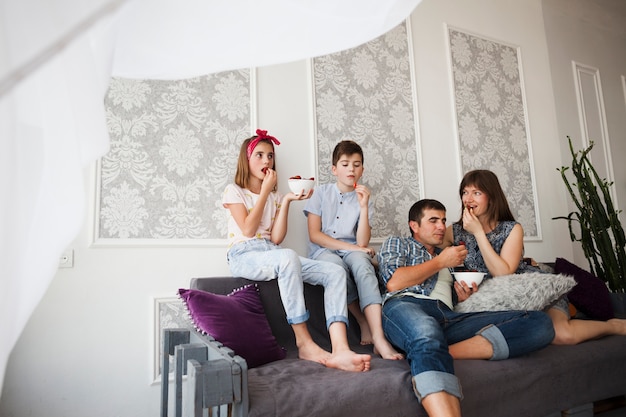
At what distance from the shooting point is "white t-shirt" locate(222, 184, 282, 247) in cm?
222

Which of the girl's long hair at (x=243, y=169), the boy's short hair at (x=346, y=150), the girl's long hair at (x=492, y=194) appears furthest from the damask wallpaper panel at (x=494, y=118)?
the girl's long hair at (x=243, y=169)

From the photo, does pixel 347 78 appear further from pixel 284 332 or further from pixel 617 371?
pixel 617 371

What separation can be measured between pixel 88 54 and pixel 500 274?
2115 mm

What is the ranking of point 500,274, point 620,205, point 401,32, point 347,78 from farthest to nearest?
point 620,205 → point 401,32 → point 347,78 → point 500,274

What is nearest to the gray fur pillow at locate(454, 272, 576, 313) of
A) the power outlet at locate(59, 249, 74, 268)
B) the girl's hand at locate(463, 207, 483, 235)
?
the girl's hand at locate(463, 207, 483, 235)

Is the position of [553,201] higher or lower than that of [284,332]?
higher

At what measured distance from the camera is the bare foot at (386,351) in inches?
70.0

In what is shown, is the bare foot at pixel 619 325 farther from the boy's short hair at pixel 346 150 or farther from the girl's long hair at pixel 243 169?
the girl's long hair at pixel 243 169

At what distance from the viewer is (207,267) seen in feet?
7.71

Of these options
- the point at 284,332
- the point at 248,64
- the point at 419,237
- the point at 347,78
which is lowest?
the point at 284,332

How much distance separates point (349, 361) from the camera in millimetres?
1626

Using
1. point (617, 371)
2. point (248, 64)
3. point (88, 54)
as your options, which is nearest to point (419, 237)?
point (617, 371)

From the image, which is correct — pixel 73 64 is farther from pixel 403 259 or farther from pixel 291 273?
pixel 403 259

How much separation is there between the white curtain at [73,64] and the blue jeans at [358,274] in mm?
1485
